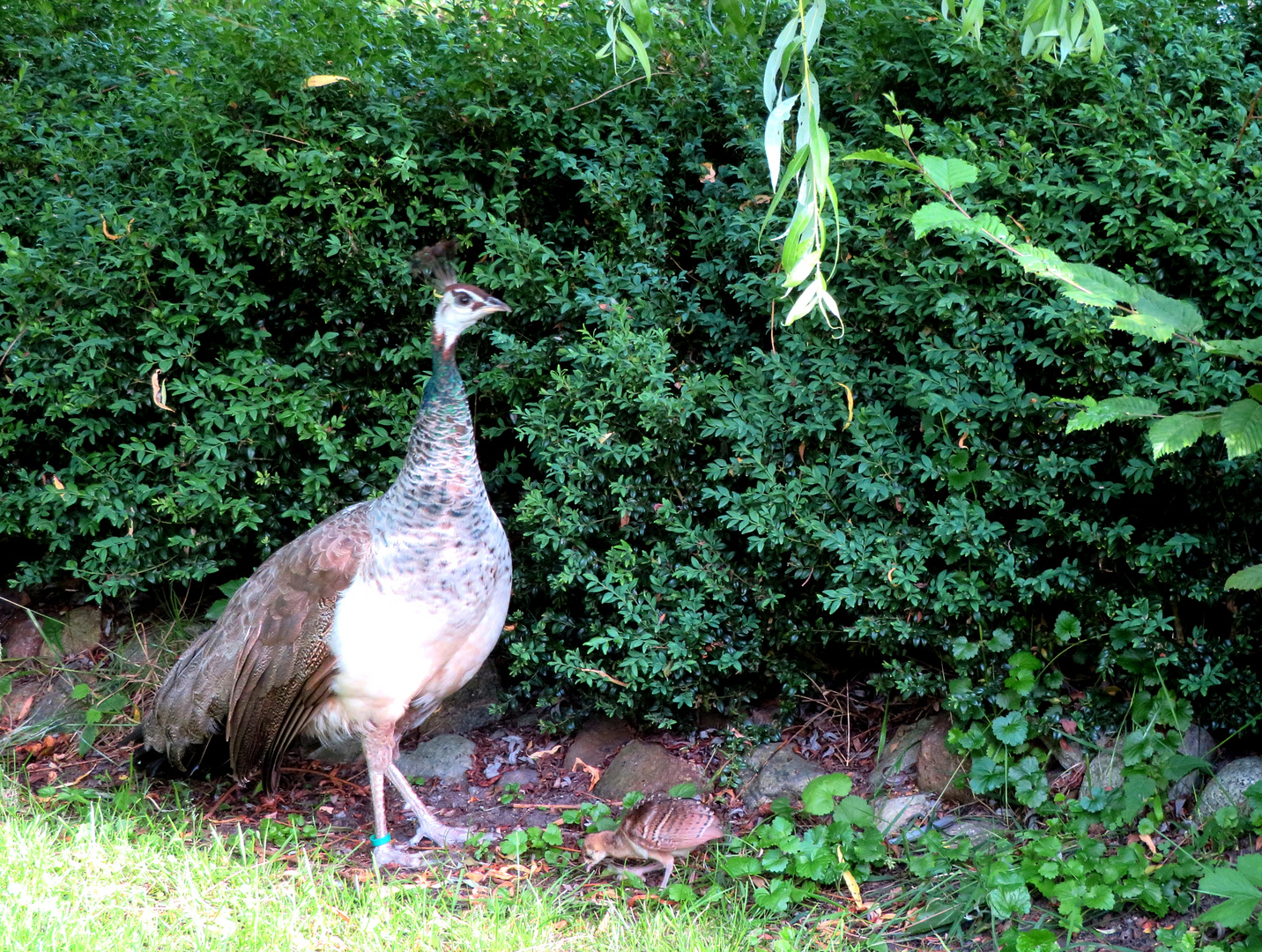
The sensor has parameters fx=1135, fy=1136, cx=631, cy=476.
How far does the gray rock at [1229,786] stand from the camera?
11.6 ft

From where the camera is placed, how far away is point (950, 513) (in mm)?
3799

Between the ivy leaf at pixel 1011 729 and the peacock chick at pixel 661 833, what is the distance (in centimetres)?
99

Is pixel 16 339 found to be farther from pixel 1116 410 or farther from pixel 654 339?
pixel 1116 410

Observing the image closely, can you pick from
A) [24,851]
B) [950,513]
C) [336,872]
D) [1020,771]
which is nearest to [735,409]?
[950,513]

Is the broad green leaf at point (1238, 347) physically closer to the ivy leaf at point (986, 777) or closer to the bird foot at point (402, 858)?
the ivy leaf at point (986, 777)

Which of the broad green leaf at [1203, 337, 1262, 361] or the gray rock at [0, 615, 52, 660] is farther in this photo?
the gray rock at [0, 615, 52, 660]

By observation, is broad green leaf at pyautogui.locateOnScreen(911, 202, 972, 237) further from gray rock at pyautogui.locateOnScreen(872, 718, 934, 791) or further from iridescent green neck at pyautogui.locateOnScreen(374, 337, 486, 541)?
gray rock at pyautogui.locateOnScreen(872, 718, 934, 791)

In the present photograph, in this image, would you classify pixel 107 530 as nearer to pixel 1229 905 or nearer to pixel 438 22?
pixel 438 22

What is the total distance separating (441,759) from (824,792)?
5.69 ft

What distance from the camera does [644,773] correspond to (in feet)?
14.4

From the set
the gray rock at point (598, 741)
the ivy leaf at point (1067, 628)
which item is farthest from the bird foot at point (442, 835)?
the ivy leaf at point (1067, 628)

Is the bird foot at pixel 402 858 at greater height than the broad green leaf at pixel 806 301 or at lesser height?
lesser

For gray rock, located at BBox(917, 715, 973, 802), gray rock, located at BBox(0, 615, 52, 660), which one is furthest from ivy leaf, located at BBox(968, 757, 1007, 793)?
gray rock, located at BBox(0, 615, 52, 660)

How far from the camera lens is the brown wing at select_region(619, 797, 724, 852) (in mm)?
3584
